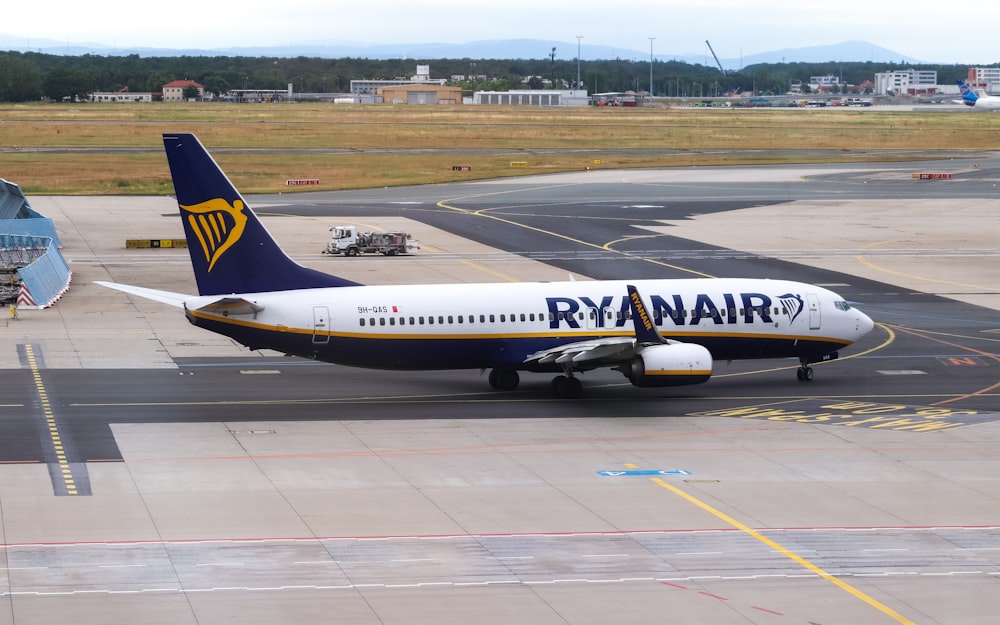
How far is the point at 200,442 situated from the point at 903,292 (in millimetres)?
46927

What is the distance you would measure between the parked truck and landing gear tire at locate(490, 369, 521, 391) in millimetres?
38563

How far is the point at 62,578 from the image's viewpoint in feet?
91.8

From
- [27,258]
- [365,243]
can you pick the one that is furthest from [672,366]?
[365,243]

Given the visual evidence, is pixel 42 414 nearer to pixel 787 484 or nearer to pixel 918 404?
pixel 787 484

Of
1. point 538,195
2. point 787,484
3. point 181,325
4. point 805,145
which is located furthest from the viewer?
point 805,145

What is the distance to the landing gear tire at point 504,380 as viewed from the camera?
164 feet

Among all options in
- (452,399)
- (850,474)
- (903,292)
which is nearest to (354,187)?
(903,292)

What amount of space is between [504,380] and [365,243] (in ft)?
129

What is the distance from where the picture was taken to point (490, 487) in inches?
1433

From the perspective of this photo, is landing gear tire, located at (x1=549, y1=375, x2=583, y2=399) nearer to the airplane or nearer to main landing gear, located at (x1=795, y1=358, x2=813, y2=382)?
the airplane

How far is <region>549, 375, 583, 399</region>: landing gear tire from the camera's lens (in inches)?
1912

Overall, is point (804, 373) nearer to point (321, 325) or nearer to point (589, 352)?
point (589, 352)

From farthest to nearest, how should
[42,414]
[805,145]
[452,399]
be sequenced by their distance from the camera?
[805,145]
[452,399]
[42,414]

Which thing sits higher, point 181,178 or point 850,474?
point 181,178
